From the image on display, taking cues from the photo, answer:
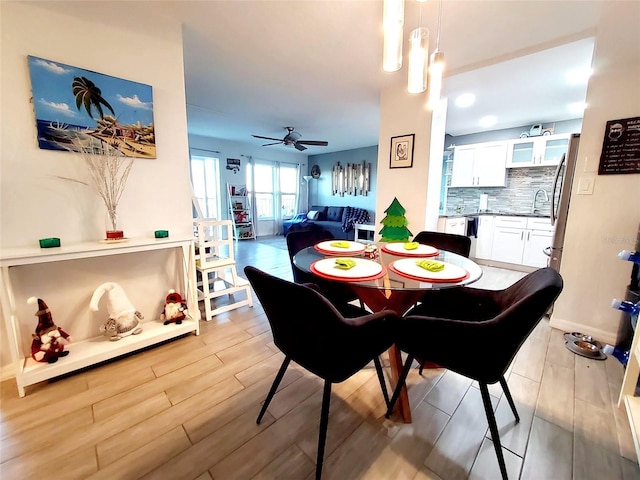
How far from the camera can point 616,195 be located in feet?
6.22

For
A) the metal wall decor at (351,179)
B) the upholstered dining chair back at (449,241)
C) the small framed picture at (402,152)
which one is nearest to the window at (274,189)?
the metal wall decor at (351,179)

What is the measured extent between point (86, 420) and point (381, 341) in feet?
4.90

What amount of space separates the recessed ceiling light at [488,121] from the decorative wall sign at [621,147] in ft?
7.51

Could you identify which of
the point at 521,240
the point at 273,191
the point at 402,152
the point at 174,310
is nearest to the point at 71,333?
the point at 174,310

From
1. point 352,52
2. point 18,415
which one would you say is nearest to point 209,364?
point 18,415

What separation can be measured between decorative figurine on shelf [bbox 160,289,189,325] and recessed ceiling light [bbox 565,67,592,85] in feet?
13.7

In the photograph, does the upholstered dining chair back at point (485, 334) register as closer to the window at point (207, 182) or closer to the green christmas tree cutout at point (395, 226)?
the green christmas tree cutout at point (395, 226)

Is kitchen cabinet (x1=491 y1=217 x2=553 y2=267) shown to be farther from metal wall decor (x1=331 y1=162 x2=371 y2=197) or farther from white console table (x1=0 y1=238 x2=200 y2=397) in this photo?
white console table (x1=0 y1=238 x2=200 y2=397)

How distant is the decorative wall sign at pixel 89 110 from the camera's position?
1554 mm

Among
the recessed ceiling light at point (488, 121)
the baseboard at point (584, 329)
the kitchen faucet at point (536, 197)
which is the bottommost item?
the baseboard at point (584, 329)

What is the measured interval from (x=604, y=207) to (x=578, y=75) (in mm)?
1614

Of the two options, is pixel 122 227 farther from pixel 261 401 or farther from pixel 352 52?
pixel 352 52

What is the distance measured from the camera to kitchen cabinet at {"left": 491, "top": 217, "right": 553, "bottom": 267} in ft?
11.9

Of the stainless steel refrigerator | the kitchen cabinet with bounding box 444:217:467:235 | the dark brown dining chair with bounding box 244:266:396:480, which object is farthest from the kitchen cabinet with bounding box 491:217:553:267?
the dark brown dining chair with bounding box 244:266:396:480
